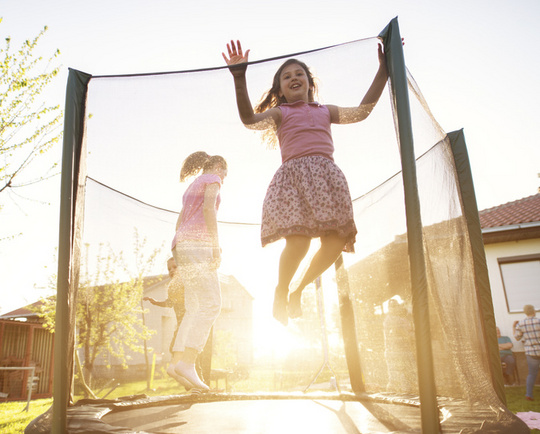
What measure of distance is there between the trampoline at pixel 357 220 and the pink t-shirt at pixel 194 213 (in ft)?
0.33

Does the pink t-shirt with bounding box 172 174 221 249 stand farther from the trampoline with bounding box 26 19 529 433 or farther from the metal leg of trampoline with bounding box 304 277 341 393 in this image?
the metal leg of trampoline with bounding box 304 277 341 393

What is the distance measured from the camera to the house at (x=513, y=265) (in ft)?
22.6

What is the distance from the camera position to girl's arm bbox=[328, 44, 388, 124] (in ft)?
5.26

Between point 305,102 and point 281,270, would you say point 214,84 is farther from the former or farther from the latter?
point 281,270

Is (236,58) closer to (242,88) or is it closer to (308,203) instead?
(242,88)

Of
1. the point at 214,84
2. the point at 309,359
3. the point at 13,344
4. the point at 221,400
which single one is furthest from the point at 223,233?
the point at 13,344

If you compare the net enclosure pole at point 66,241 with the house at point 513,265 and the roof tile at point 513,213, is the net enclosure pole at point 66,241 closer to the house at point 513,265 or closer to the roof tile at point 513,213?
the house at point 513,265

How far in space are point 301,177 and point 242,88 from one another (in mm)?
409

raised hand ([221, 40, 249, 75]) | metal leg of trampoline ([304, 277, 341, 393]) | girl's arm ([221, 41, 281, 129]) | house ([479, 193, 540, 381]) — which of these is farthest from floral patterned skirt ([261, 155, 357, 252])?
house ([479, 193, 540, 381])

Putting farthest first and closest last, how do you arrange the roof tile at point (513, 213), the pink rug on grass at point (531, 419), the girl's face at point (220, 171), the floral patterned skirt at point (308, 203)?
the roof tile at point (513, 213) → the pink rug on grass at point (531, 419) → the girl's face at point (220, 171) → the floral patterned skirt at point (308, 203)

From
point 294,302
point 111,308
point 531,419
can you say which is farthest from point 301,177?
point 531,419

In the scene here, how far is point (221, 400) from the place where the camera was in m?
2.64

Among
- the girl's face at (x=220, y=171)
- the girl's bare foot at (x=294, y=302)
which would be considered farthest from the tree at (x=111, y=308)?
the girl's bare foot at (x=294, y=302)

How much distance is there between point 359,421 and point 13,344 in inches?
323
